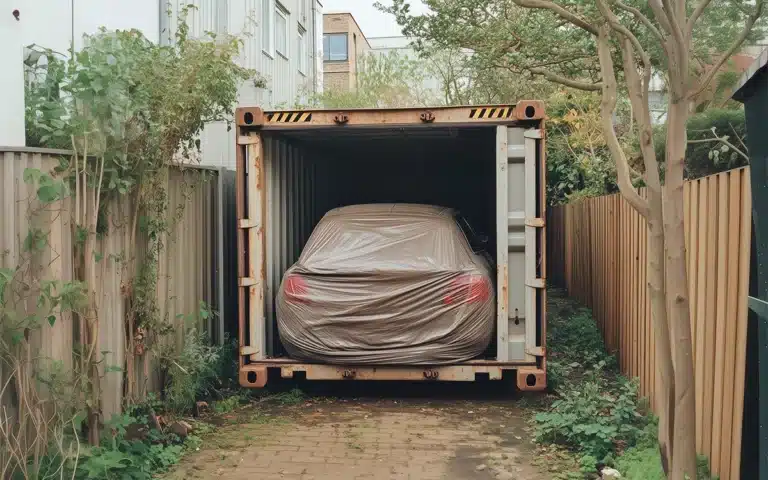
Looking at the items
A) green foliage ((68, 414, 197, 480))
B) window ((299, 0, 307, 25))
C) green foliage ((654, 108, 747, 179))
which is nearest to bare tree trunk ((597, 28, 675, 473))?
green foliage ((68, 414, 197, 480))

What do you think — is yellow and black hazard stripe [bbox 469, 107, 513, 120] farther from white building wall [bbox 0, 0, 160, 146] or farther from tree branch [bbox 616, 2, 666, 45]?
white building wall [bbox 0, 0, 160, 146]

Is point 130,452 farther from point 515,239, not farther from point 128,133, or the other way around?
point 515,239

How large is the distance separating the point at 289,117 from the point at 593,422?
13.1 ft

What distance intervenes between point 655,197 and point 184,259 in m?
4.72

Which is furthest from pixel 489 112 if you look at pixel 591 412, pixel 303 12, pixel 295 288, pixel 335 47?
pixel 335 47

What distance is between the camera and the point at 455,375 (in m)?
7.53

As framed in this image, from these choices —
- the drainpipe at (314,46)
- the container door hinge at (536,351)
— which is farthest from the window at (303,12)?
the container door hinge at (536,351)

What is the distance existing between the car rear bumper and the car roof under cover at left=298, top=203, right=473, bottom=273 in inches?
37.9

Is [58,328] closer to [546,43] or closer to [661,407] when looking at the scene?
[661,407]

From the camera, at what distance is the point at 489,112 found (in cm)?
746

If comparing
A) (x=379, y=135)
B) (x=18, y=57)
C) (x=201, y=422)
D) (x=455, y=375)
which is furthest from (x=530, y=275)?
(x=18, y=57)

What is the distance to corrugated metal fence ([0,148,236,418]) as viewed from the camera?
4926mm

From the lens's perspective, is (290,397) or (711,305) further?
(290,397)

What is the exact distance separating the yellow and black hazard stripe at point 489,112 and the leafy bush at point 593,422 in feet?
8.72
